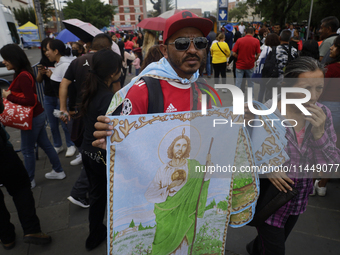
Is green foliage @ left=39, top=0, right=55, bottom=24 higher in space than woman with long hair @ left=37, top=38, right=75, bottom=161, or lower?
higher

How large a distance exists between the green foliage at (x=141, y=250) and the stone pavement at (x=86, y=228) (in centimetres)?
115

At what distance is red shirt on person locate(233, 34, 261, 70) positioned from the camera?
21.6 ft

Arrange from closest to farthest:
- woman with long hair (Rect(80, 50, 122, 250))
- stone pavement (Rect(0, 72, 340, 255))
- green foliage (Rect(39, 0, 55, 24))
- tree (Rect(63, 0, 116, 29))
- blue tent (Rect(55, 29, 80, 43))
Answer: woman with long hair (Rect(80, 50, 122, 250)) → stone pavement (Rect(0, 72, 340, 255)) → blue tent (Rect(55, 29, 80, 43)) → tree (Rect(63, 0, 116, 29)) → green foliage (Rect(39, 0, 55, 24))

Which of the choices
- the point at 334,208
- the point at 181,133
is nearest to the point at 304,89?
the point at 181,133

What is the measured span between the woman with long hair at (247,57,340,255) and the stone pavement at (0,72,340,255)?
81 cm

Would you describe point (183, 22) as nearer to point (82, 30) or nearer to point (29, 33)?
point (82, 30)

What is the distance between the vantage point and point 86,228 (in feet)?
9.09

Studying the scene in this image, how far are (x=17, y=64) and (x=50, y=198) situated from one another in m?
1.73

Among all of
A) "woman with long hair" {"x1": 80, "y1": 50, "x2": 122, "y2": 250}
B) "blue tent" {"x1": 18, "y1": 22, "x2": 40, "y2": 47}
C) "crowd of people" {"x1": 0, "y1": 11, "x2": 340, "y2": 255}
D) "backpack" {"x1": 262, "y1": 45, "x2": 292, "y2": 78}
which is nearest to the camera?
"crowd of people" {"x1": 0, "y1": 11, "x2": 340, "y2": 255}

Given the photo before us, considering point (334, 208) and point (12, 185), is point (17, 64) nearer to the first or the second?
point (12, 185)

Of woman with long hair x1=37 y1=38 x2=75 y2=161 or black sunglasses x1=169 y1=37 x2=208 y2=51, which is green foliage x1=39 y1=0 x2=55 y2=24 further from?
black sunglasses x1=169 y1=37 x2=208 y2=51

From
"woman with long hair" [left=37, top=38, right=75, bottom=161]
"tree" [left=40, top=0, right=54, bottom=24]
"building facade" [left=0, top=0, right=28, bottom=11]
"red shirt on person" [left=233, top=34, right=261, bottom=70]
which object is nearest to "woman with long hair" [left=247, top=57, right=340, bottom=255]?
"woman with long hair" [left=37, top=38, right=75, bottom=161]

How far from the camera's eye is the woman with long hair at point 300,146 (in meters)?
1.64

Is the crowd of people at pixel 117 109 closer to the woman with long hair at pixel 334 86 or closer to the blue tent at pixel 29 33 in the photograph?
the woman with long hair at pixel 334 86
